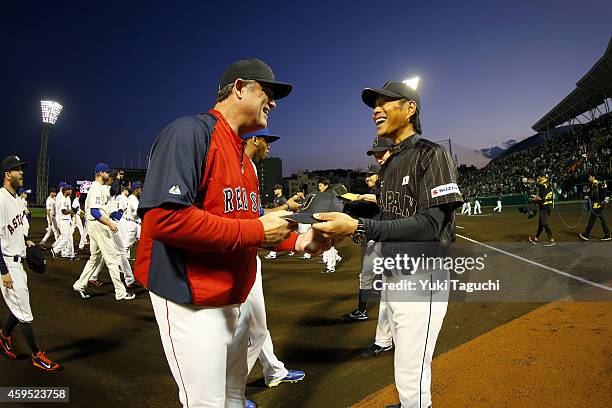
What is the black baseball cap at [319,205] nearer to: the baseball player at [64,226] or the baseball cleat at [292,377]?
the baseball cleat at [292,377]

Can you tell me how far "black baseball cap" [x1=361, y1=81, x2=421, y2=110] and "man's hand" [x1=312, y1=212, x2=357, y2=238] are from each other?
0.98m

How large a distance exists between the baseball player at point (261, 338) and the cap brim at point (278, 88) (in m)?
0.80

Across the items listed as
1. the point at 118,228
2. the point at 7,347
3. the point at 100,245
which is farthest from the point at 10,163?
the point at 118,228

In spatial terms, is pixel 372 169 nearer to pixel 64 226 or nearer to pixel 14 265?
pixel 14 265

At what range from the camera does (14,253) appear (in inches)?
156

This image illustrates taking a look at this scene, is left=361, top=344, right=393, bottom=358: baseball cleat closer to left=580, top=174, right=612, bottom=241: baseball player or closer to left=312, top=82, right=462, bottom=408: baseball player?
left=312, top=82, right=462, bottom=408: baseball player

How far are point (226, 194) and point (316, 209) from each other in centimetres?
48

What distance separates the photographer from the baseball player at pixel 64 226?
36.0 feet

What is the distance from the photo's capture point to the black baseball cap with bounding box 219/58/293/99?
5.55ft

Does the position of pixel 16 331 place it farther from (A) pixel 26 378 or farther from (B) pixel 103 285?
(B) pixel 103 285

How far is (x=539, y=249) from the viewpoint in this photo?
987 cm

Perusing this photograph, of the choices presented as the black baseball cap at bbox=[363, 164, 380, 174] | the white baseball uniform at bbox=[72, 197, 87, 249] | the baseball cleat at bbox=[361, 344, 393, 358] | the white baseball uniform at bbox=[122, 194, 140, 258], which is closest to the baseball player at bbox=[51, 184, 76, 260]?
the white baseball uniform at bbox=[72, 197, 87, 249]

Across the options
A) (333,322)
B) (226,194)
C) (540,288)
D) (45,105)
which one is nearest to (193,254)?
(226,194)

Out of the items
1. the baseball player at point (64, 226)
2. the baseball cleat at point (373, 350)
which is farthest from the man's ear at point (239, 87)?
the baseball player at point (64, 226)
